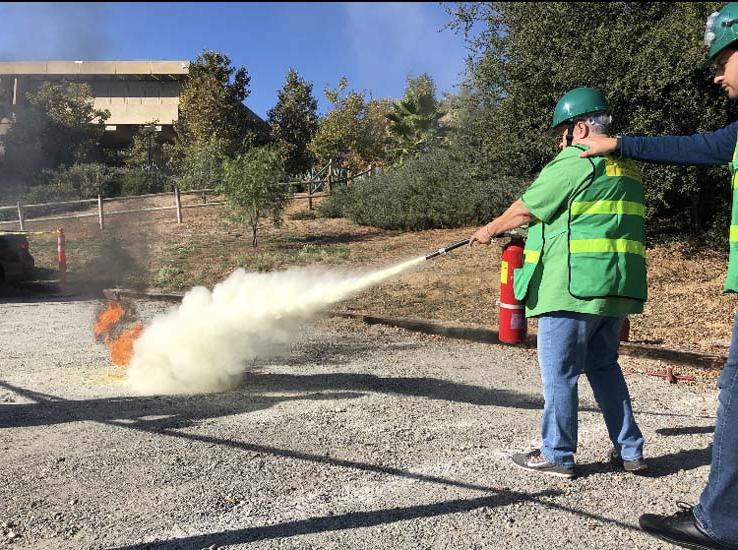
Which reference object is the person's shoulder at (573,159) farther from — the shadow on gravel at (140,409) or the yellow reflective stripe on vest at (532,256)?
the shadow on gravel at (140,409)

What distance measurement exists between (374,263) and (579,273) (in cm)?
1009

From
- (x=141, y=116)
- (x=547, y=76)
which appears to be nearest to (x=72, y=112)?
(x=547, y=76)

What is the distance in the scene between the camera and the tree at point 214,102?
2745cm

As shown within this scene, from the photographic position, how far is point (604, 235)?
11.2ft

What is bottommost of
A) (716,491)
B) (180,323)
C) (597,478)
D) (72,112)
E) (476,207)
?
(597,478)

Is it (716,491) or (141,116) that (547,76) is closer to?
(716,491)

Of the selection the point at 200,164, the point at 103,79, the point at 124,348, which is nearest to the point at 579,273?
the point at 124,348

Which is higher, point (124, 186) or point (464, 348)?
point (124, 186)

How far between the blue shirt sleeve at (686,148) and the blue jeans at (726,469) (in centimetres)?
93

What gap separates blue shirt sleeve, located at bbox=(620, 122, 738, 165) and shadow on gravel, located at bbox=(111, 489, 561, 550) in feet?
6.23

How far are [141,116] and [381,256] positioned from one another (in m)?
17.6

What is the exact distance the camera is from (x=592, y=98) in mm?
3541

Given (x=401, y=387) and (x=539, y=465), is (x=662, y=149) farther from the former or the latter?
(x=401, y=387)

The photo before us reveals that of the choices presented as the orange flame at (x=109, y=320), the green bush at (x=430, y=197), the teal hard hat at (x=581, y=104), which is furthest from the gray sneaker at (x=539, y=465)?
the green bush at (x=430, y=197)
